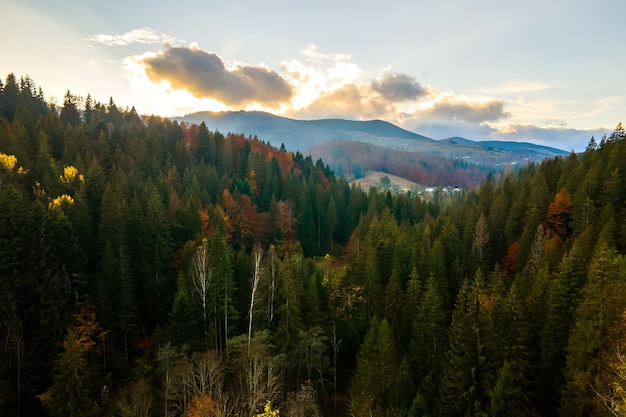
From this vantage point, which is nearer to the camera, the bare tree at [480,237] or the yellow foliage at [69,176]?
the bare tree at [480,237]

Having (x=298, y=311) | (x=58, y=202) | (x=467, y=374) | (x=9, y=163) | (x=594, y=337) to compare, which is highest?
(x=9, y=163)

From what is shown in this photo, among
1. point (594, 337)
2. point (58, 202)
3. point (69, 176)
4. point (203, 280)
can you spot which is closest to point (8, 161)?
point (69, 176)

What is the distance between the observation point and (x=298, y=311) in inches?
1604

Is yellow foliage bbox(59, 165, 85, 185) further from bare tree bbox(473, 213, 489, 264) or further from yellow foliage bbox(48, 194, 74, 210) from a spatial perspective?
bare tree bbox(473, 213, 489, 264)

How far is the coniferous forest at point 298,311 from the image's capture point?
2883 centimetres

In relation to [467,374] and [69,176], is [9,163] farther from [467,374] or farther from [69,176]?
[467,374]

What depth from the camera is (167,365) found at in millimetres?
32281

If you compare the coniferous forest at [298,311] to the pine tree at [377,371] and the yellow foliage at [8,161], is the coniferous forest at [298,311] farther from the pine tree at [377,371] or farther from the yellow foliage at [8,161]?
the yellow foliage at [8,161]

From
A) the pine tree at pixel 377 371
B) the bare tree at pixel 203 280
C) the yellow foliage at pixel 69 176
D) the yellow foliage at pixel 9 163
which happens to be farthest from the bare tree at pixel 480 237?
the yellow foliage at pixel 9 163

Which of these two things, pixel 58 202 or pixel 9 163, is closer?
pixel 58 202

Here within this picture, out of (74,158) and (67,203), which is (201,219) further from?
(74,158)

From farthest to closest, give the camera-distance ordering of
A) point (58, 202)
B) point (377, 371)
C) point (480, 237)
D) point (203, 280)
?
point (480, 237) < point (58, 202) < point (203, 280) < point (377, 371)

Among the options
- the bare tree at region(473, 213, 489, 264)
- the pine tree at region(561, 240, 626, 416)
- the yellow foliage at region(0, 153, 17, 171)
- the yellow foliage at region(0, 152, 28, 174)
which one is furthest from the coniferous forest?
the yellow foliage at region(0, 153, 17, 171)

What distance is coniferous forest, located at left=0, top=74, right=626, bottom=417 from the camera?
28.8 m
